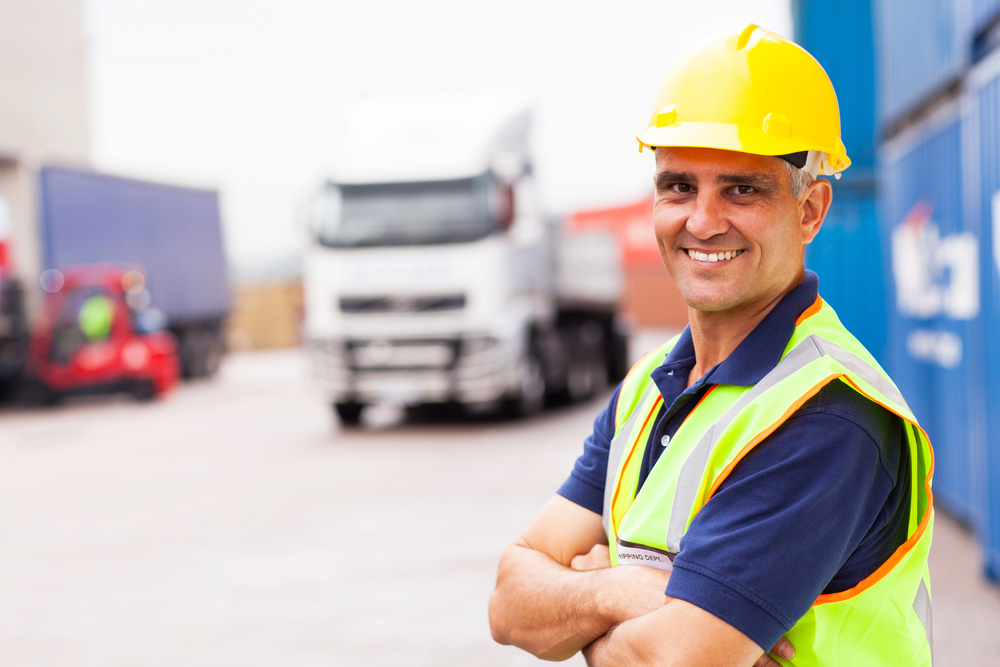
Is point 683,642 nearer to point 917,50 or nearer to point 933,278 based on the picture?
point 933,278

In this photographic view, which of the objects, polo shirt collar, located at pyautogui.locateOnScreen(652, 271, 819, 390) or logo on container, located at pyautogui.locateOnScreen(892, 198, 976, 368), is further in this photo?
logo on container, located at pyautogui.locateOnScreen(892, 198, 976, 368)

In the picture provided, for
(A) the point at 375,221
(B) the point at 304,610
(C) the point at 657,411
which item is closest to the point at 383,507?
(B) the point at 304,610

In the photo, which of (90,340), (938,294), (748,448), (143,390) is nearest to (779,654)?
(748,448)

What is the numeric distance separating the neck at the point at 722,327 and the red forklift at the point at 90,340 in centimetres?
1440

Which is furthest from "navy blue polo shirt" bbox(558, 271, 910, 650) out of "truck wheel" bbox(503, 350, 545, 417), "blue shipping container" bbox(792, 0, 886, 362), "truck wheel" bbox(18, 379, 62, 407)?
"truck wheel" bbox(18, 379, 62, 407)

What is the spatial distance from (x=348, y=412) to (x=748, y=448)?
35.6 feet

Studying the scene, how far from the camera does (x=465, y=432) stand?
37.0 ft

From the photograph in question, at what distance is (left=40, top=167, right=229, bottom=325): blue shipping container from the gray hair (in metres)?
15.7

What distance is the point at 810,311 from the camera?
1.68 meters

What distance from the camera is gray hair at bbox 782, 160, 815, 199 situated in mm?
1670

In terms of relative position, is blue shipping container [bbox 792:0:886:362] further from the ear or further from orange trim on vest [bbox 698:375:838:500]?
orange trim on vest [bbox 698:375:838:500]

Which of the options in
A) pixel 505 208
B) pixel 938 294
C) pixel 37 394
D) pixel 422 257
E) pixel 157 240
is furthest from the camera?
pixel 157 240

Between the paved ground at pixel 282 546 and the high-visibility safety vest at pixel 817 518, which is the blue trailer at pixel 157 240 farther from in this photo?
the high-visibility safety vest at pixel 817 518

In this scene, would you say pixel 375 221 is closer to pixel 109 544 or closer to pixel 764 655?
pixel 109 544
